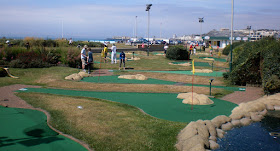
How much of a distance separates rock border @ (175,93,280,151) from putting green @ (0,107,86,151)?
2.80 m

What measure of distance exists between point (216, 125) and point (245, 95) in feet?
21.3

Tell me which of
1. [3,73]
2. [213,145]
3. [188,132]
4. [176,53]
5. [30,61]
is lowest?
[213,145]

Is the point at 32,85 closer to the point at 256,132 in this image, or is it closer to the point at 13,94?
the point at 13,94

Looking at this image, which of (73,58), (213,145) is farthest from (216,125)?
(73,58)

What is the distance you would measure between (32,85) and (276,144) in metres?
13.1

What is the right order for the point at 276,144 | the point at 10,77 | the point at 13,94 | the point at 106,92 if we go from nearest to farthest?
the point at 276,144
the point at 13,94
the point at 106,92
the point at 10,77

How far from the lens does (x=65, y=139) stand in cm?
813

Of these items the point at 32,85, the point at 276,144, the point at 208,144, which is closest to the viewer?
the point at 208,144

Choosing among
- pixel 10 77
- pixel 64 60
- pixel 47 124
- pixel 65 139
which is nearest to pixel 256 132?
pixel 65 139

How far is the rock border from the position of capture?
753 centimetres

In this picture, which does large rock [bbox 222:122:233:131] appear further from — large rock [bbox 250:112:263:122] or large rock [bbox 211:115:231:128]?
large rock [bbox 250:112:263:122]

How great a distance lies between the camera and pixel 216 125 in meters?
9.39

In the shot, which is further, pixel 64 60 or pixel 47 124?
pixel 64 60

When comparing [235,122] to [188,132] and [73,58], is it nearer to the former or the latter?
[188,132]
